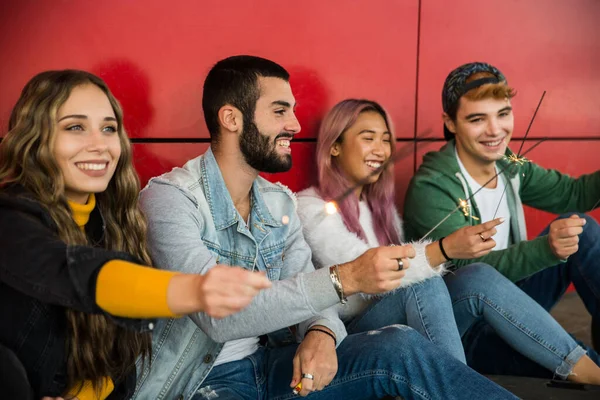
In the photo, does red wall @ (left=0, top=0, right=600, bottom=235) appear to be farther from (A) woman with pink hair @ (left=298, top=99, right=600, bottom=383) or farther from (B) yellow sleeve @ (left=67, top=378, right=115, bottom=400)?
(B) yellow sleeve @ (left=67, top=378, right=115, bottom=400)

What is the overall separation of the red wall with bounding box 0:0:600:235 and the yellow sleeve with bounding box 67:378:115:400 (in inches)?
40.6

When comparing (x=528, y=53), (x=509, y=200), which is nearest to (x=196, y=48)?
(x=509, y=200)

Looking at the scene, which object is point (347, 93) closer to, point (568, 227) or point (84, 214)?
point (568, 227)

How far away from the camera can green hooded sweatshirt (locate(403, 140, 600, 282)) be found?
8.02 feet

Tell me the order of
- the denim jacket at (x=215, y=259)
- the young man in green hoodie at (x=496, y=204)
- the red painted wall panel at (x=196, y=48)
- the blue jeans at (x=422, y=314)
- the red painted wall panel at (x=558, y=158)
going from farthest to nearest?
the red painted wall panel at (x=558, y=158) < the young man in green hoodie at (x=496, y=204) < the red painted wall panel at (x=196, y=48) < the blue jeans at (x=422, y=314) < the denim jacket at (x=215, y=259)

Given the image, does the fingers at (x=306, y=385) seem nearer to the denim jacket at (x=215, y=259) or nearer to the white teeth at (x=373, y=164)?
the denim jacket at (x=215, y=259)

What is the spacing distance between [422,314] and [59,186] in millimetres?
1149

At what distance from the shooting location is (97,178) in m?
1.52

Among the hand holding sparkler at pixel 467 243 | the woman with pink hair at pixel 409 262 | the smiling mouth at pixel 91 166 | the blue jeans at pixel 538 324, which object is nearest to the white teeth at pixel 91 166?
the smiling mouth at pixel 91 166

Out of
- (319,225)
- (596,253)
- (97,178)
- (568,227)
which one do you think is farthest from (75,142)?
(596,253)

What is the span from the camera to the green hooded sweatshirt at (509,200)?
2.45 meters

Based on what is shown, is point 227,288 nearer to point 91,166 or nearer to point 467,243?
point 91,166

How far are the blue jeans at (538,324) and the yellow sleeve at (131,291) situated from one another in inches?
53.8

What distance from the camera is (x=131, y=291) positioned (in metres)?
1.17
